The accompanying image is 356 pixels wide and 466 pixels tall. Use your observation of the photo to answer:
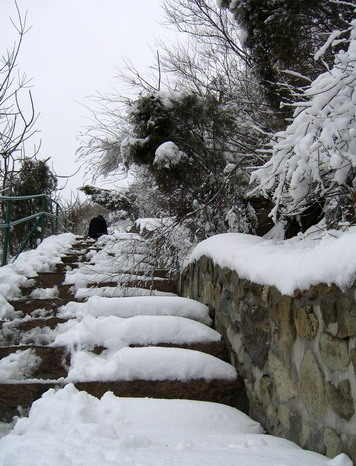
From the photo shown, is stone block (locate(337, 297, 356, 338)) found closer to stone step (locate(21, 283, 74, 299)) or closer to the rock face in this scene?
the rock face

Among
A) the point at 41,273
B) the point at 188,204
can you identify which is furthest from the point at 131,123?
the point at 41,273

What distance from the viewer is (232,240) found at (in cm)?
275

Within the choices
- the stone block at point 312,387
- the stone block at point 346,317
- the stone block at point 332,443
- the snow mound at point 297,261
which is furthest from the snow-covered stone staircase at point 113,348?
the stone block at point 346,317

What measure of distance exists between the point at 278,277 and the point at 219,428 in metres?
0.77

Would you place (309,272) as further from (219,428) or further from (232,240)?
(232,240)

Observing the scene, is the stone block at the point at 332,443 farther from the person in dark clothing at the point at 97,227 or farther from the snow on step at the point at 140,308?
the person in dark clothing at the point at 97,227

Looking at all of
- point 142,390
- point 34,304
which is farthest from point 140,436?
point 34,304

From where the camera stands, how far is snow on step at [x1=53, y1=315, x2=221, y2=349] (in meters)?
2.56

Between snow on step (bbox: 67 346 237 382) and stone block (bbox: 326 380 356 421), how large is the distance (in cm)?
92

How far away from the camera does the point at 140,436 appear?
5.11 ft

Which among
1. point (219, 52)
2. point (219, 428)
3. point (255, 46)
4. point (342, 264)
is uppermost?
point (219, 52)

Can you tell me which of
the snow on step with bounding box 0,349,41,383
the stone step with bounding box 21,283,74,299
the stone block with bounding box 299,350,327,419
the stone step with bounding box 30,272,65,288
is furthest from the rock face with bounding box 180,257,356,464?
the stone step with bounding box 30,272,65,288

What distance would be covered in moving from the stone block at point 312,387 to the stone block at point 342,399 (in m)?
0.05

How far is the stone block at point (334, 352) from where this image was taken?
138 cm
